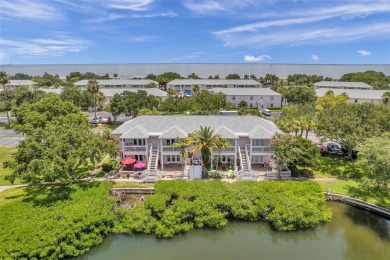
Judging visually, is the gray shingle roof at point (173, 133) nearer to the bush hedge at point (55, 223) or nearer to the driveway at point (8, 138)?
the bush hedge at point (55, 223)

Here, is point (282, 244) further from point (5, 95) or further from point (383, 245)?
point (5, 95)

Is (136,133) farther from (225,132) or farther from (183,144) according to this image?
(225,132)

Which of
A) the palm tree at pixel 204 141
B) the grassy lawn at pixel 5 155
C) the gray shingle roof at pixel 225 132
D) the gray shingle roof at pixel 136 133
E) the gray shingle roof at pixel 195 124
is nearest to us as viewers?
the palm tree at pixel 204 141

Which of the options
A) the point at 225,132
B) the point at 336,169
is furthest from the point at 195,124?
the point at 336,169

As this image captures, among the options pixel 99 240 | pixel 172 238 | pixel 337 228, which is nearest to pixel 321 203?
pixel 337 228

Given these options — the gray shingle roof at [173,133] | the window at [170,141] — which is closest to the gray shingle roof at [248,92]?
the gray shingle roof at [173,133]

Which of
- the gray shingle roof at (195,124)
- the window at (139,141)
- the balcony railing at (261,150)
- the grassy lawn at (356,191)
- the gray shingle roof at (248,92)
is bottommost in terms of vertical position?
the grassy lawn at (356,191)
